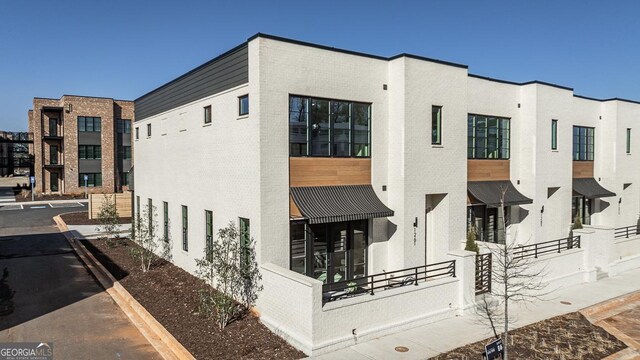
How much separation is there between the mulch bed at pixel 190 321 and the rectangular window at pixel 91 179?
36.4 meters

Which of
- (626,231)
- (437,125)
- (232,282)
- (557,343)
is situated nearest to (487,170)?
(437,125)

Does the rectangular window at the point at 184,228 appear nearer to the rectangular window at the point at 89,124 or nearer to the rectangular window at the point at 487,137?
the rectangular window at the point at 487,137

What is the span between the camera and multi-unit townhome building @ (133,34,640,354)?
11.8m

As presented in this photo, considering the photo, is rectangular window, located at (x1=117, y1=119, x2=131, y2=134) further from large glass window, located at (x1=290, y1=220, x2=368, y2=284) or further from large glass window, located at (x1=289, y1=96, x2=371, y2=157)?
large glass window, located at (x1=290, y1=220, x2=368, y2=284)

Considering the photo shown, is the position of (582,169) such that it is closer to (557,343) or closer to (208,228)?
Result: (557,343)

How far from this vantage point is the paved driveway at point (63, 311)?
1056 cm

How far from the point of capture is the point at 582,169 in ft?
73.3

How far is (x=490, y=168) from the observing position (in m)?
18.0

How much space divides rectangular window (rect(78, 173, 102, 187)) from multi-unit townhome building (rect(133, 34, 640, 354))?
116 ft

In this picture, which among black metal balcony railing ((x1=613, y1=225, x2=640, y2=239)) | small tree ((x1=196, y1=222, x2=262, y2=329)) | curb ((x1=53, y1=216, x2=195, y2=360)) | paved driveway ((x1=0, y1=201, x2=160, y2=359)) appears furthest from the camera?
black metal balcony railing ((x1=613, y1=225, x2=640, y2=239))

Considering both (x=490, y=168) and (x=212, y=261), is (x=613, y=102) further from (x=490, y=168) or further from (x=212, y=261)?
(x=212, y=261)

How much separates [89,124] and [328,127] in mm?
45247

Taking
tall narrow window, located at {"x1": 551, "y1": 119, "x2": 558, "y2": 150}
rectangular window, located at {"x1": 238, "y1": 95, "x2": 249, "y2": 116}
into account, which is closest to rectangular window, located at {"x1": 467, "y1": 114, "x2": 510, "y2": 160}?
tall narrow window, located at {"x1": 551, "y1": 119, "x2": 558, "y2": 150}

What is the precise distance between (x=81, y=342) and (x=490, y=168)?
15841 millimetres
